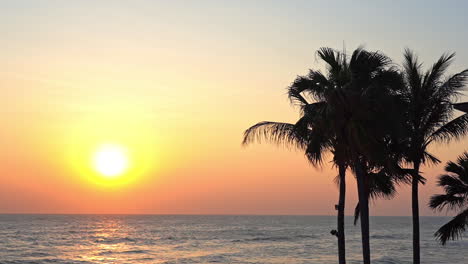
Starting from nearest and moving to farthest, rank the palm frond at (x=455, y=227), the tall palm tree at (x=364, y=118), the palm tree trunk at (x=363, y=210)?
the tall palm tree at (x=364, y=118) → the palm tree trunk at (x=363, y=210) → the palm frond at (x=455, y=227)

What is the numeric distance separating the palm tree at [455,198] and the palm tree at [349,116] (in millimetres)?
2550

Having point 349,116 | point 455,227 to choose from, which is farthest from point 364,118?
point 455,227

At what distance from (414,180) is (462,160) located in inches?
77.2

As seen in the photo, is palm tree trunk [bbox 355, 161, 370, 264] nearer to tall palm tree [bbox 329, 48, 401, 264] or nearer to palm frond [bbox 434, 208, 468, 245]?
tall palm tree [bbox 329, 48, 401, 264]

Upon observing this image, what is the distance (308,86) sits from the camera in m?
21.4

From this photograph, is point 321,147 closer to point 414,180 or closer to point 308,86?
point 308,86

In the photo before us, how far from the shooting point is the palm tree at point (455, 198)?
22.0 m

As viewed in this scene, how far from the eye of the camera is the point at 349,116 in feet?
66.6

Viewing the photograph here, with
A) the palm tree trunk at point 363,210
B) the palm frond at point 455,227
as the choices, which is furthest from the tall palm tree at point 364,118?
the palm frond at point 455,227

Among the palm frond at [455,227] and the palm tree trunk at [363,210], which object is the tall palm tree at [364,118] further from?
the palm frond at [455,227]

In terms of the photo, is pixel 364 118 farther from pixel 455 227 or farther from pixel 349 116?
pixel 455 227

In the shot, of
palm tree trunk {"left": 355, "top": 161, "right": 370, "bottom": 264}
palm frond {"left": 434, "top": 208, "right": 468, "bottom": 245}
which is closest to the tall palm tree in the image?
palm tree trunk {"left": 355, "top": 161, "right": 370, "bottom": 264}

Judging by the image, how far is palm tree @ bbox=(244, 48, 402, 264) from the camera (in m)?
20.0

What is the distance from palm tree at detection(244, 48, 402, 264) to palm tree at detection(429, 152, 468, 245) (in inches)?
100
